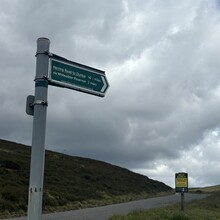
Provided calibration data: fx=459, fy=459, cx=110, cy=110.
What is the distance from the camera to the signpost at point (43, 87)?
4.67 m

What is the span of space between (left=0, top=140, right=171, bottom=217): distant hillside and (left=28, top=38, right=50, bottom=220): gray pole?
70.9 ft

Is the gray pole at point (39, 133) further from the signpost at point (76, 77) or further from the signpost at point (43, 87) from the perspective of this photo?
the signpost at point (76, 77)

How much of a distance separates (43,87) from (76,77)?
53 centimetres

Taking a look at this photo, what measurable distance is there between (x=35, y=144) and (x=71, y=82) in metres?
0.91

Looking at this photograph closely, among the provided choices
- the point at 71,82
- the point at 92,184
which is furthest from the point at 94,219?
the point at 92,184

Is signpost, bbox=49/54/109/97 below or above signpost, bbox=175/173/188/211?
below

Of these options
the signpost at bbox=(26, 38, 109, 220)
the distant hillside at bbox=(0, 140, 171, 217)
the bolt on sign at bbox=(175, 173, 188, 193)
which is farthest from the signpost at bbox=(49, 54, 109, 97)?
the distant hillside at bbox=(0, 140, 171, 217)

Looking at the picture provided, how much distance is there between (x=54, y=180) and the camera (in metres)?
46.4

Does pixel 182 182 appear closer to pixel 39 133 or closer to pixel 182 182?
pixel 182 182

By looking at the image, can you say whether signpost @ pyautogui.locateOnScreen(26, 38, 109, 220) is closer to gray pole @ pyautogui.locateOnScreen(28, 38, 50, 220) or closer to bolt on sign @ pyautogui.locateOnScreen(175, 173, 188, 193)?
gray pole @ pyautogui.locateOnScreen(28, 38, 50, 220)

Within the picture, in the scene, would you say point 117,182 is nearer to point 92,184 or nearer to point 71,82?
point 92,184

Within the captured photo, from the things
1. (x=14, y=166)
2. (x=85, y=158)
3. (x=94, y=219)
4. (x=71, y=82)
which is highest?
(x=85, y=158)

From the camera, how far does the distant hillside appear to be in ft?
102

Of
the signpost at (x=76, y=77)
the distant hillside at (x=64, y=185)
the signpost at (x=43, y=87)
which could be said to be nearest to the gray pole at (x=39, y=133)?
the signpost at (x=43, y=87)
